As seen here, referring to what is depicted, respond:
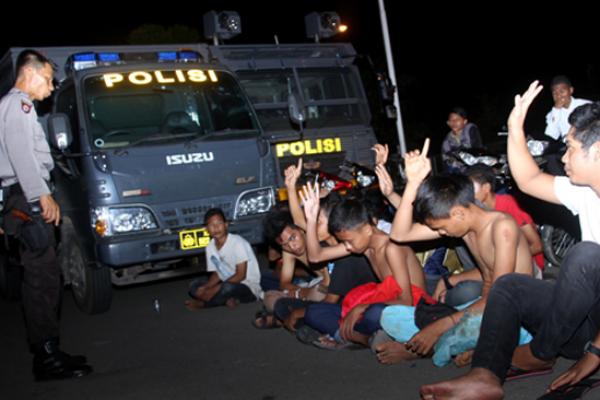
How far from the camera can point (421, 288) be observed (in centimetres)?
480

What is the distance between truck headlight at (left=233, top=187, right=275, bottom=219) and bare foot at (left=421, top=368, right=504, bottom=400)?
13.1 feet

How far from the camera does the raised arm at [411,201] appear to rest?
416 cm

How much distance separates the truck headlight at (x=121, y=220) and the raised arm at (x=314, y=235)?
7.30ft

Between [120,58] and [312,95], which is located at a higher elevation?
[120,58]

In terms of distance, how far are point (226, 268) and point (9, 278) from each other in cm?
351

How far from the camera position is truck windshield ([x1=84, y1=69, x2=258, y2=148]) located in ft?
23.0

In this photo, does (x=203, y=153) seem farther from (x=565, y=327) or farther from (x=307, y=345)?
(x=565, y=327)

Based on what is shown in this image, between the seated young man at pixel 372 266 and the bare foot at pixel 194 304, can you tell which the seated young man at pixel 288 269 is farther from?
the bare foot at pixel 194 304

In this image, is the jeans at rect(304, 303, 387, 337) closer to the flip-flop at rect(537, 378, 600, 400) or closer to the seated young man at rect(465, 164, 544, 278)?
the seated young man at rect(465, 164, 544, 278)

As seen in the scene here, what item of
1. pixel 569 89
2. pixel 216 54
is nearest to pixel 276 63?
pixel 216 54

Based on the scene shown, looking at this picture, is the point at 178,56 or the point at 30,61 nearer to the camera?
the point at 30,61

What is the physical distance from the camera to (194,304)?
7.09 meters

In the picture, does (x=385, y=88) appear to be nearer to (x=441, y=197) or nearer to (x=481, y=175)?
(x=481, y=175)

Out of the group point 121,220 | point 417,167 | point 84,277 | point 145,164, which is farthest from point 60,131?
point 417,167
